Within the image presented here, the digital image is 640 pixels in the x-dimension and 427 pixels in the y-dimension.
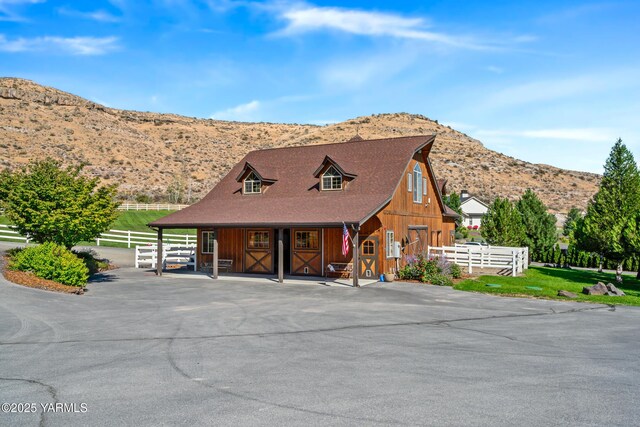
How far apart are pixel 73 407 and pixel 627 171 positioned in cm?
3340

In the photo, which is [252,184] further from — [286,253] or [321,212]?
[321,212]

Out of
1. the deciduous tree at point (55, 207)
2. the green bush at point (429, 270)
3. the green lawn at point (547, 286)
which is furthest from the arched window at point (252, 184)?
the green lawn at point (547, 286)

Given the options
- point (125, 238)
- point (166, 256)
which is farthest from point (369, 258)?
point (125, 238)

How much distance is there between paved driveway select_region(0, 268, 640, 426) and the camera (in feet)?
23.3

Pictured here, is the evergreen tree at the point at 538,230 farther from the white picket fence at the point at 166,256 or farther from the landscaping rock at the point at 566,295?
the white picket fence at the point at 166,256

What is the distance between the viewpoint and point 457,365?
9.69 m

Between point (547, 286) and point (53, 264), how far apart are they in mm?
21701

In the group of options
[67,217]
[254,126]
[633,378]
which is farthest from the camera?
[254,126]

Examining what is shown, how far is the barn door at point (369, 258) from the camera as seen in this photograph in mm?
25547

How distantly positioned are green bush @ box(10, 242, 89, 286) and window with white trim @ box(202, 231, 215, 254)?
9.69 metres

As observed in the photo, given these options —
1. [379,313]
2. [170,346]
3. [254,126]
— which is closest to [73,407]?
[170,346]

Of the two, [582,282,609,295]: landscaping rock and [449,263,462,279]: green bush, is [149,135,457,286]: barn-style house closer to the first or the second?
[449,263,462,279]: green bush

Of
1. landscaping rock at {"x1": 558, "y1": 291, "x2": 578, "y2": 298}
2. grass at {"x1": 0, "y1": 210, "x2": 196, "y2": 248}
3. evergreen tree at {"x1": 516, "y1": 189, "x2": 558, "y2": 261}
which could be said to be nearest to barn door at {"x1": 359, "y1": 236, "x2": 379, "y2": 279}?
landscaping rock at {"x1": 558, "y1": 291, "x2": 578, "y2": 298}

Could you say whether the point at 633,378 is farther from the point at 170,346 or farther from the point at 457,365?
the point at 170,346
